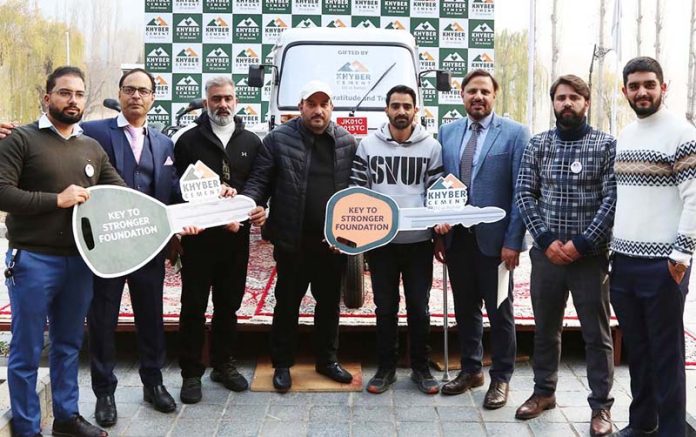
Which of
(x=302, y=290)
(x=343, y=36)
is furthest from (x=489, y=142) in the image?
(x=343, y=36)

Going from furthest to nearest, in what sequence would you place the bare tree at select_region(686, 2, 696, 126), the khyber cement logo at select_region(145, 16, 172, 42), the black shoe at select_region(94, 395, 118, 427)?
1. the bare tree at select_region(686, 2, 696, 126)
2. the khyber cement logo at select_region(145, 16, 172, 42)
3. the black shoe at select_region(94, 395, 118, 427)

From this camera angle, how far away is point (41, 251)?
282cm

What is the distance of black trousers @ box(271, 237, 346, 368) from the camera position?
12.1ft

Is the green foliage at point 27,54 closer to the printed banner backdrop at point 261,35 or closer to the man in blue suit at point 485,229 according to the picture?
the printed banner backdrop at point 261,35

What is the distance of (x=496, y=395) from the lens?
3.49 metres

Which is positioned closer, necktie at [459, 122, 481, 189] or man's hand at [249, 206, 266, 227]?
man's hand at [249, 206, 266, 227]

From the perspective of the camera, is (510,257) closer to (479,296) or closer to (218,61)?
(479,296)

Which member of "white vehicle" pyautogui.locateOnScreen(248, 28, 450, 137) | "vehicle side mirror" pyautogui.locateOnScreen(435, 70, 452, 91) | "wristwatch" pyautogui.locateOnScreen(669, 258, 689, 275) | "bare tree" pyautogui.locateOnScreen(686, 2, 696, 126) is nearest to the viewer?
"wristwatch" pyautogui.locateOnScreen(669, 258, 689, 275)

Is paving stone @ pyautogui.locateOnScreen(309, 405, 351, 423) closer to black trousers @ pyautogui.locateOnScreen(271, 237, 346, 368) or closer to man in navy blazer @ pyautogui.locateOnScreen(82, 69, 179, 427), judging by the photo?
black trousers @ pyautogui.locateOnScreen(271, 237, 346, 368)

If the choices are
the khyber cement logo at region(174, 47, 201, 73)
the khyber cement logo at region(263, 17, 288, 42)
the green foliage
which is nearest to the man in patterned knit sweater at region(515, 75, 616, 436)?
the khyber cement logo at region(263, 17, 288, 42)

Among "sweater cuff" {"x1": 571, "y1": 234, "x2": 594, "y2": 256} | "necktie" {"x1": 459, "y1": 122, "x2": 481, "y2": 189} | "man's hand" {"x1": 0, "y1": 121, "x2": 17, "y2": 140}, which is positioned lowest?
"sweater cuff" {"x1": 571, "y1": 234, "x2": 594, "y2": 256}

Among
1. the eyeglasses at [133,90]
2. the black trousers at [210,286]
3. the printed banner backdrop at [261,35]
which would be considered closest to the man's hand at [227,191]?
the black trousers at [210,286]

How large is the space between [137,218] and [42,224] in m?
0.42

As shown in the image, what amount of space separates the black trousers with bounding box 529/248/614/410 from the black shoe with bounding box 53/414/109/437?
2162mm
